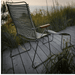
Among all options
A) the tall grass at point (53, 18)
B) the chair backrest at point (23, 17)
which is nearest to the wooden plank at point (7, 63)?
the chair backrest at point (23, 17)

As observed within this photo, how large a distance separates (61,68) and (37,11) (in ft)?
10.2

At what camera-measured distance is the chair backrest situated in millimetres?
1272

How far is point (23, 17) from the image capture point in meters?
1.36

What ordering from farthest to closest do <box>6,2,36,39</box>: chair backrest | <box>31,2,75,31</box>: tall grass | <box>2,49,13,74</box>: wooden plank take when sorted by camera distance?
<box>31,2,75,31</box>: tall grass, <box>2,49,13,74</box>: wooden plank, <box>6,2,36,39</box>: chair backrest

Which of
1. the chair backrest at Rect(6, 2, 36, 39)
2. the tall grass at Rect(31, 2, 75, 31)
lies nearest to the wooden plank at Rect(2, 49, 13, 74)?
the chair backrest at Rect(6, 2, 36, 39)

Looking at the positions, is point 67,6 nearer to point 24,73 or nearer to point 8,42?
point 8,42

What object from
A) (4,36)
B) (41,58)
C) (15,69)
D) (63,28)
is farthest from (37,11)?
(15,69)

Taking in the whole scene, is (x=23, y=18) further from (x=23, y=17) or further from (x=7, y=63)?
(x=7, y=63)

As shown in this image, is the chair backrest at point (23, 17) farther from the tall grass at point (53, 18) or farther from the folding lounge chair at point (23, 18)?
the tall grass at point (53, 18)

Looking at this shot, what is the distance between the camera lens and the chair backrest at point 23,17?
4.17 feet

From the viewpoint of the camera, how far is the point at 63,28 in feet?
11.9

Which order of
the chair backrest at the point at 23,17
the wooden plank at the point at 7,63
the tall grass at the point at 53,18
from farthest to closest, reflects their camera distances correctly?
the tall grass at the point at 53,18
the wooden plank at the point at 7,63
the chair backrest at the point at 23,17

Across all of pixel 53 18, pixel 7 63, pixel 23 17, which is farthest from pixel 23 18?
pixel 53 18

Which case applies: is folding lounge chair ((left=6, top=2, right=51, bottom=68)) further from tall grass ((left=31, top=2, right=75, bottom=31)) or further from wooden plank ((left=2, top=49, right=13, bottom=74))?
tall grass ((left=31, top=2, right=75, bottom=31))
